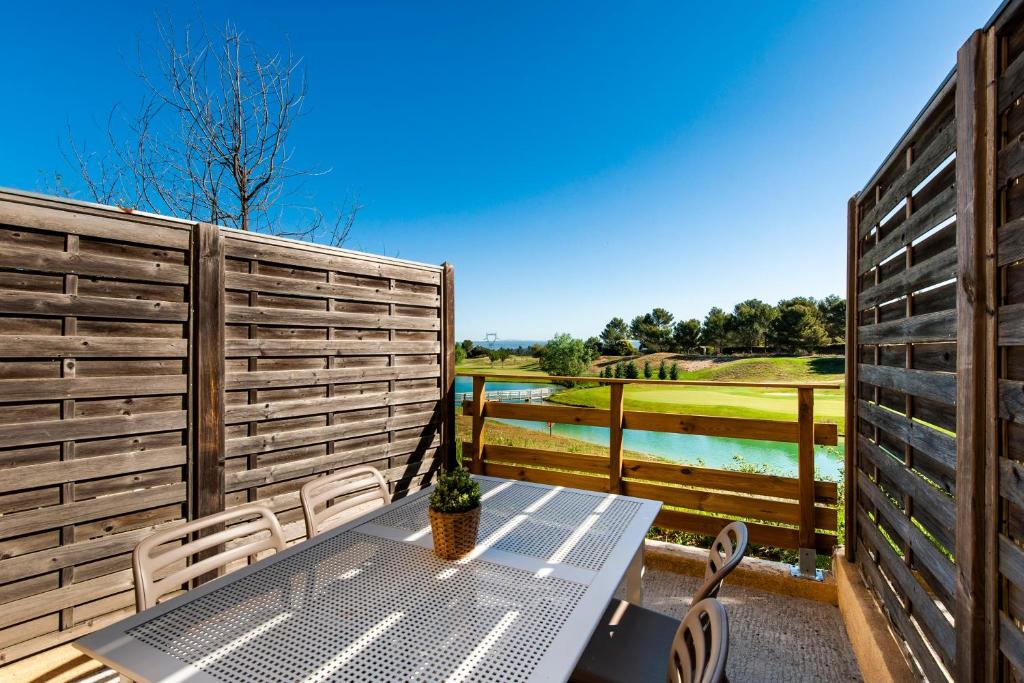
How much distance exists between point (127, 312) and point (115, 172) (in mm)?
2689

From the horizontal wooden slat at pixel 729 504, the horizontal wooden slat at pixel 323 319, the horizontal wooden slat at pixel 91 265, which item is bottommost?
the horizontal wooden slat at pixel 729 504

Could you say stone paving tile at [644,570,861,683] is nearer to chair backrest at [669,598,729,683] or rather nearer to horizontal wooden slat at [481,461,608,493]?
horizontal wooden slat at [481,461,608,493]

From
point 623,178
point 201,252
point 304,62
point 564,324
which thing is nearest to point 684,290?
point 564,324

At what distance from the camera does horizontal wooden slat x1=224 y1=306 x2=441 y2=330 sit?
2.12 m

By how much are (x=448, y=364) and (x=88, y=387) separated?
6.15 ft

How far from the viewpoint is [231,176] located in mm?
3602

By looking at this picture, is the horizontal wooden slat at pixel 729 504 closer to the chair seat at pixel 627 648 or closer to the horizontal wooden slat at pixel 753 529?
the horizontal wooden slat at pixel 753 529

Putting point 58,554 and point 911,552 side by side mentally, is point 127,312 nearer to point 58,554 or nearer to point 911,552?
point 58,554

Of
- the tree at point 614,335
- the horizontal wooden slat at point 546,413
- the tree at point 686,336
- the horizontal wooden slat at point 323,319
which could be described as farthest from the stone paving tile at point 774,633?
the tree at point 614,335

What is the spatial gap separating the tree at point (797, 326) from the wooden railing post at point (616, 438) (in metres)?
13.4

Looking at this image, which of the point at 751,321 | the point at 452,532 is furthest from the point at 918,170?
the point at 751,321

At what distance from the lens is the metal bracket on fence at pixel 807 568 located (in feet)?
7.50

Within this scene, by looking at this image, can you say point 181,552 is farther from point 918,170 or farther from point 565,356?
point 565,356

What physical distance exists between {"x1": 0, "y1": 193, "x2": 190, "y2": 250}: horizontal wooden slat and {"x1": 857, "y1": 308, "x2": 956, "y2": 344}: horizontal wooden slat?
2.61 metres
